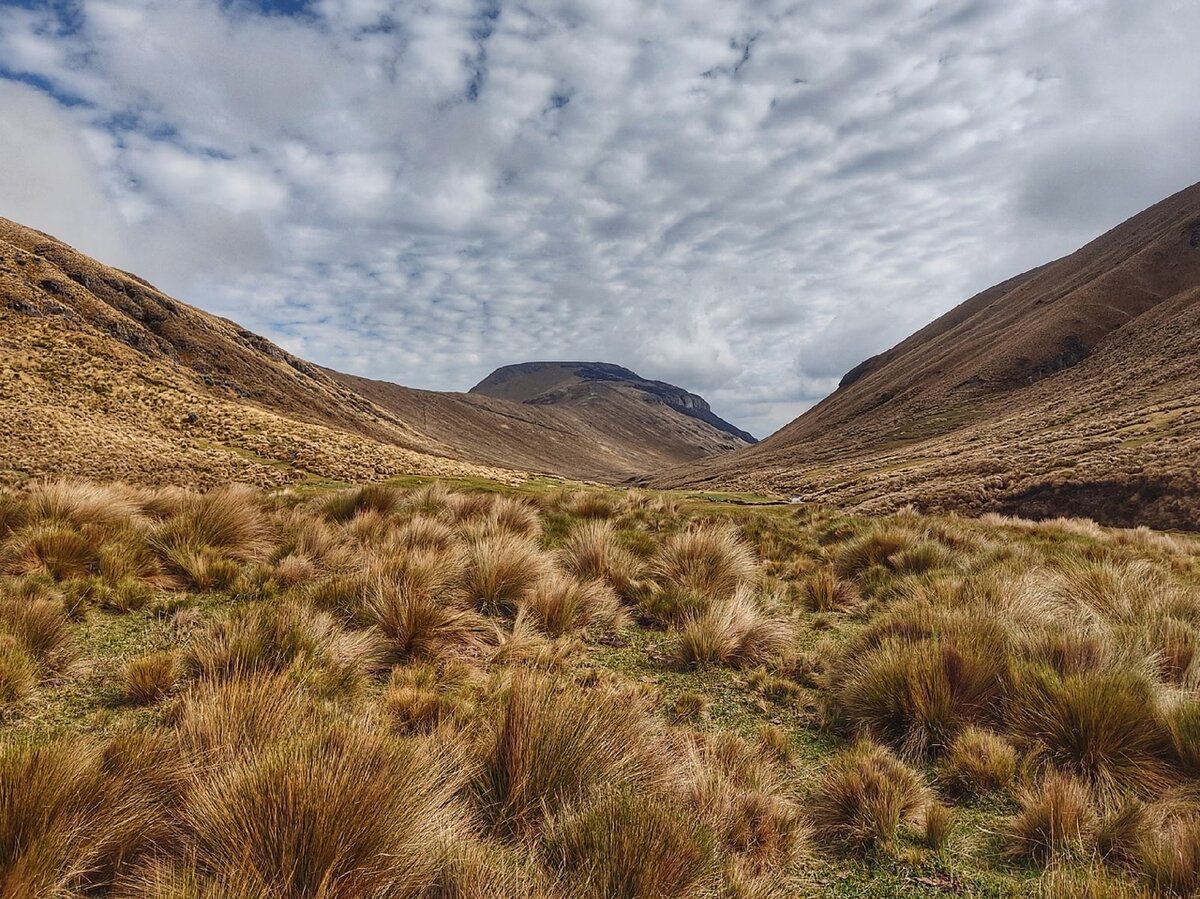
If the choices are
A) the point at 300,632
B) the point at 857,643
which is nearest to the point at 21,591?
the point at 300,632

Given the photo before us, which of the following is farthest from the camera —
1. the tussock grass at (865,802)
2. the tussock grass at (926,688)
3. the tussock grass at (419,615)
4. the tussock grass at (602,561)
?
the tussock grass at (602,561)

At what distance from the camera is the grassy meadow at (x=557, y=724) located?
215 cm

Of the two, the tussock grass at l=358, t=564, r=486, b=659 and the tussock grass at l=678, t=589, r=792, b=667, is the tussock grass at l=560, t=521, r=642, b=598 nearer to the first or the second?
the tussock grass at l=678, t=589, r=792, b=667

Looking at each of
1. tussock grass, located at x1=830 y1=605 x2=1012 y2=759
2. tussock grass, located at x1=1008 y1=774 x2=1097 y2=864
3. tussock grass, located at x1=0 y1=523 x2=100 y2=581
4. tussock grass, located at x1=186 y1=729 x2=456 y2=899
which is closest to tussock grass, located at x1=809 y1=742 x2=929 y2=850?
tussock grass, located at x1=1008 y1=774 x2=1097 y2=864

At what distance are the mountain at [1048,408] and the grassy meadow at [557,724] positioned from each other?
24.8 m

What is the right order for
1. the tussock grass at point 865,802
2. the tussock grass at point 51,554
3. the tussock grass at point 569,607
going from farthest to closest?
the tussock grass at point 569,607 < the tussock grass at point 51,554 < the tussock grass at point 865,802

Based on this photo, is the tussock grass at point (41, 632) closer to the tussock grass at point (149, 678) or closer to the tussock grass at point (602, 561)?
the tussock grass at point (149, 678)

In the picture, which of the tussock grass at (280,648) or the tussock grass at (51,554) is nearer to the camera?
the tussock grass at (280,648)

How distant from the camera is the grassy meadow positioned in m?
2.15

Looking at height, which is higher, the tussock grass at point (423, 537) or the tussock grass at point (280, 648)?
the tussock grass at point (423, 537)

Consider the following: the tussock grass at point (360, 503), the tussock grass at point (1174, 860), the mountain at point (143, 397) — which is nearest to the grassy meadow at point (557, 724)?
the tussock grass at point (1174, 860)

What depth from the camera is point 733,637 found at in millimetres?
5406

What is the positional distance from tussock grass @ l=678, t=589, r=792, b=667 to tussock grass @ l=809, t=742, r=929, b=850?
6.09 ft

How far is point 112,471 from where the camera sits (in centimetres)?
2895
